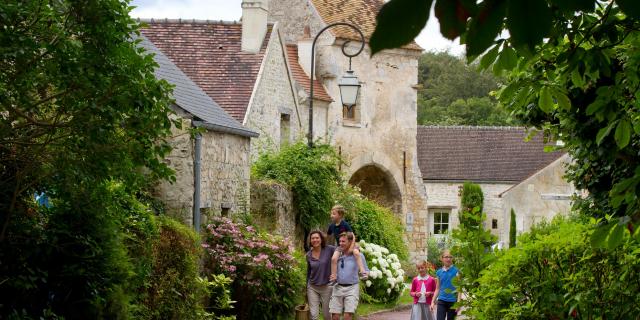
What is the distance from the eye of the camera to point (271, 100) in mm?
25391

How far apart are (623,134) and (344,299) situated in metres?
8.75

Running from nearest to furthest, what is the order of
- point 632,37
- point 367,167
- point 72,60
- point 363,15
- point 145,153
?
point 632,37, point 72,60, point 145,153, point 363,15, point 367,167

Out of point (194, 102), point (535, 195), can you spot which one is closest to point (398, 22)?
point (194, 102)

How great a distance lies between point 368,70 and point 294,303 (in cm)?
1811

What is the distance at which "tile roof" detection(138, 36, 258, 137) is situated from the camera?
15.4 m

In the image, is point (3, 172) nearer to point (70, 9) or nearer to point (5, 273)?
point (5, 273)

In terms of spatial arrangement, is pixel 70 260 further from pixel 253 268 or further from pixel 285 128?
pixel 285 128

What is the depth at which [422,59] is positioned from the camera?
84.6 meters

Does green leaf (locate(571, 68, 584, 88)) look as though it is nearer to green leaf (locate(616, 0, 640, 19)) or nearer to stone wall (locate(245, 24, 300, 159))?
green leaf (locate(616, 0, 640, 19))

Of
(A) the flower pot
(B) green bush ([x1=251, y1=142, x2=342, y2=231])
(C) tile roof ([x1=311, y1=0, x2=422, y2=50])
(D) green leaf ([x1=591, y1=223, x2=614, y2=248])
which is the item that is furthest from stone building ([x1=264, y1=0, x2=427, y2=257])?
(D) green leaf ([x1=591, y1=223, x2=614, y2=248])

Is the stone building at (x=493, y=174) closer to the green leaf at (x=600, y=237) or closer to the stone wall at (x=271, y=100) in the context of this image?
the stone wall at (x=271, y=100)

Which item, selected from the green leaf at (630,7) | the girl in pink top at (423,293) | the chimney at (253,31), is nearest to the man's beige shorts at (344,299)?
the girl in pink top at (423,293)

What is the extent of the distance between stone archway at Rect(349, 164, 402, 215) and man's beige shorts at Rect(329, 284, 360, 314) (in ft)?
68.9

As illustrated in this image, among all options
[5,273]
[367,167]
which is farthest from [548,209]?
[5,273]
